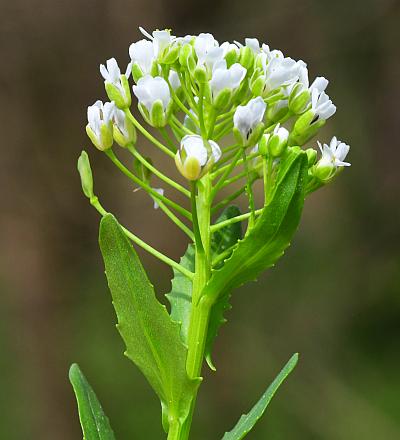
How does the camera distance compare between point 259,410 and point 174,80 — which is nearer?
point 259,410

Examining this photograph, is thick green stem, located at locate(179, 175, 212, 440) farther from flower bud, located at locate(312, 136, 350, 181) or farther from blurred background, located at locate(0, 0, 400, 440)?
blurred background, located at locate(0, 0, 400, 440)

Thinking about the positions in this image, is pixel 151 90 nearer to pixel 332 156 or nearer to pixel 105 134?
pixel 105 134

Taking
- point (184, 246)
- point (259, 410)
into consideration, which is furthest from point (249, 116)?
point (184, 246)

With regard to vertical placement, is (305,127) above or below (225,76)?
below

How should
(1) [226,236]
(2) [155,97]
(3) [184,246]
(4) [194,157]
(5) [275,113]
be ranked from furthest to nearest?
(3) [184,246], (1) [226,236], (5) [275,113], (2) [155,97], (4) [194,157]

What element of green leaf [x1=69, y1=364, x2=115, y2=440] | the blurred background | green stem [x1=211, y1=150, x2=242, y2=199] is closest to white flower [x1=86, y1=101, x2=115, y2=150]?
green stem [x1=211, y1=150, x2=242, y2=199]
